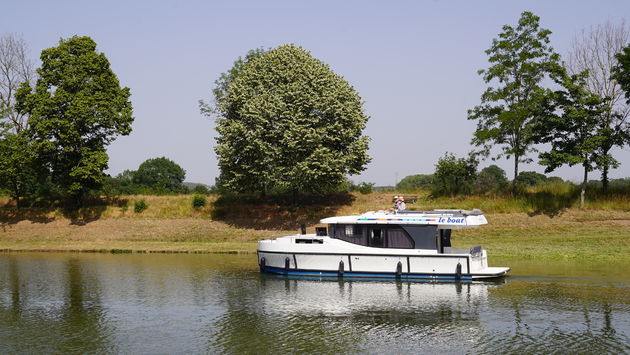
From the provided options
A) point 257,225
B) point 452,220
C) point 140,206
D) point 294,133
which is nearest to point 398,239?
point 452,220

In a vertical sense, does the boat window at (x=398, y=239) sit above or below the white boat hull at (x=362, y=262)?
above

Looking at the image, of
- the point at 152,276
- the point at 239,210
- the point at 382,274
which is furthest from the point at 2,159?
the point at 382,274

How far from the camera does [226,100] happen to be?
63312 millimetres

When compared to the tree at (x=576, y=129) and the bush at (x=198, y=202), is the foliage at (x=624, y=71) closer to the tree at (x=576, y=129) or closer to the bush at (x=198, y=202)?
the tree at (x=576, y=129)

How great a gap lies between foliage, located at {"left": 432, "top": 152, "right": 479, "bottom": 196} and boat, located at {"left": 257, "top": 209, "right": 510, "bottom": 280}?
86.3ft

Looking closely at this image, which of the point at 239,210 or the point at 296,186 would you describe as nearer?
the point at 296,186

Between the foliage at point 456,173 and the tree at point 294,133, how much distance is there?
866cm

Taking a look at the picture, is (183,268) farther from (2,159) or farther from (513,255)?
(2,159)

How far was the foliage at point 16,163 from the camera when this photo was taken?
61.9 meters

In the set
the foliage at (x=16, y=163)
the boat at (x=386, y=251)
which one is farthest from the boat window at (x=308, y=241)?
the foliage at (x=16, y=163)

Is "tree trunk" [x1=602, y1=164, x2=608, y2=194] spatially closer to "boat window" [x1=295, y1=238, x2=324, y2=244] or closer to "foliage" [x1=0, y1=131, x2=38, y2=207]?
"boat window" [x1=295, y1=238, x2=324, y2=244]

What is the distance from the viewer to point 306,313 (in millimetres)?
26734

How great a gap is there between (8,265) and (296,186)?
2452 centimetres

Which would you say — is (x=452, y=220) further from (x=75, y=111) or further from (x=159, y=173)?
(x=159, y=173)
